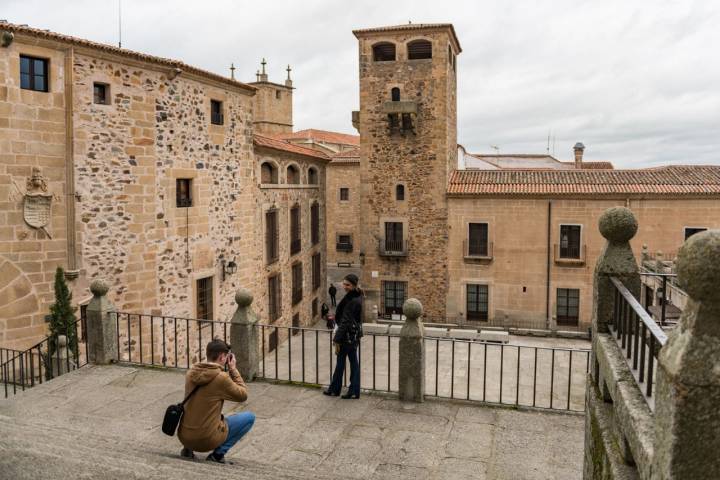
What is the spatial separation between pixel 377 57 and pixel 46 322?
54.6 ft

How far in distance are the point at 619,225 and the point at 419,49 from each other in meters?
20.1

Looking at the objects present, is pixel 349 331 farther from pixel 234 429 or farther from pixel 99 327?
pixel 99 327

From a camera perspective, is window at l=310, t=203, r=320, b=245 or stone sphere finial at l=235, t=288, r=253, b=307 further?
window at l=310, t=203, r=320, b=245

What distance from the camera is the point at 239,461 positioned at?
15.8 ft

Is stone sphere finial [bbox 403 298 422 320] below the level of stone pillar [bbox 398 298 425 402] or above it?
above

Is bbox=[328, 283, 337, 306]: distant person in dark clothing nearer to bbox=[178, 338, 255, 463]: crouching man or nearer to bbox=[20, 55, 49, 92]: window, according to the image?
bbox=[20, 55, 49, 92]: window

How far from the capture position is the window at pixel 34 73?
10984 millimetres

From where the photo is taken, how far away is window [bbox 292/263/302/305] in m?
21.4

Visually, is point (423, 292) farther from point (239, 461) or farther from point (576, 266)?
point (239, 461)

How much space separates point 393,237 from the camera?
2339cm

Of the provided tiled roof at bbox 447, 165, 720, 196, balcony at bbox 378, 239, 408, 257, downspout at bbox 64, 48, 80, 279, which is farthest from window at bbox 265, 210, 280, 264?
tiled roof at bbox 447, 165, 720, 196

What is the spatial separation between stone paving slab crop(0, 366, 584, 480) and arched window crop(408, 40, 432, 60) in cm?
1834

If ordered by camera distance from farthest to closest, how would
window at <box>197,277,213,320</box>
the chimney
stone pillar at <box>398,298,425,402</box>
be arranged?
the chimney, window at <box>197,277,213,320</box>, stone pillar at <box>398,298,425,402</box>

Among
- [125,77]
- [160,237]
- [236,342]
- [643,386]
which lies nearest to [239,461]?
[236,342]
